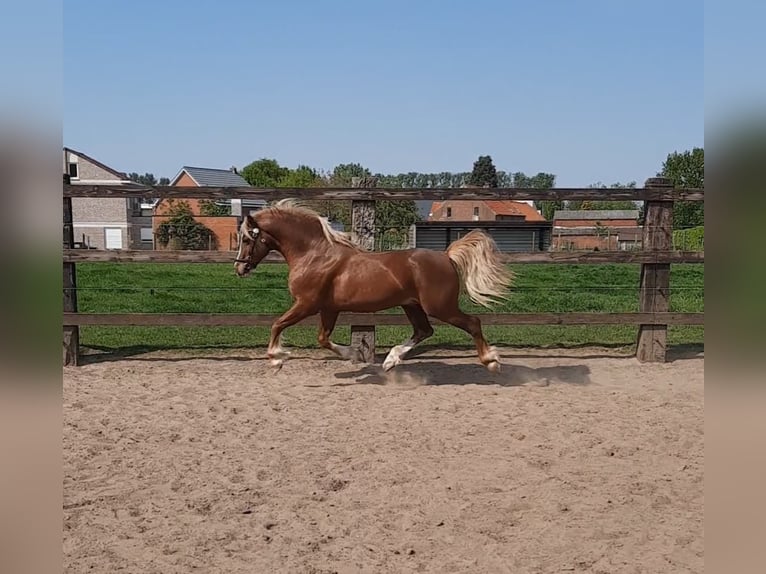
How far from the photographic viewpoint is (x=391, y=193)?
7.27 m

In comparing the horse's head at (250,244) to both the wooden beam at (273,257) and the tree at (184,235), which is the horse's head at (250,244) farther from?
the tree at (184,235)

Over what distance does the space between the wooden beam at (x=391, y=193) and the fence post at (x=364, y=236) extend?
4.3 inches

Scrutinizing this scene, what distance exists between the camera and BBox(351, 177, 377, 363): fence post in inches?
283

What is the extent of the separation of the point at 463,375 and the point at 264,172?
201 feet

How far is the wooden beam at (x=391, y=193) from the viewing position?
7.08 m

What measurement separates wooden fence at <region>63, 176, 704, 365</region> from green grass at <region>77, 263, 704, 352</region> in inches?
13.6

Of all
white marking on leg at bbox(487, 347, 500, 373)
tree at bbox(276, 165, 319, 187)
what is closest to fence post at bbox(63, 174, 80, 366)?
white marking on leg at bbox(487, 347, 500, 373)

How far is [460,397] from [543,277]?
402 inches

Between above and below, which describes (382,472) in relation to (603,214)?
below

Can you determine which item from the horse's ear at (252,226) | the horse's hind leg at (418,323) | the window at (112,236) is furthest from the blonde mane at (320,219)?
the window at (112,236)

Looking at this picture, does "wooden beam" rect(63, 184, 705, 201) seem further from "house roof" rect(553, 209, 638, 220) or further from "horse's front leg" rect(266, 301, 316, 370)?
"house roof" rect(553, 209, 638, 220)

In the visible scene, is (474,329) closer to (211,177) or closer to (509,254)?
(509,254)

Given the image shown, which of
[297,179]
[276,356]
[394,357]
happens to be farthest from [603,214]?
[276,356]
